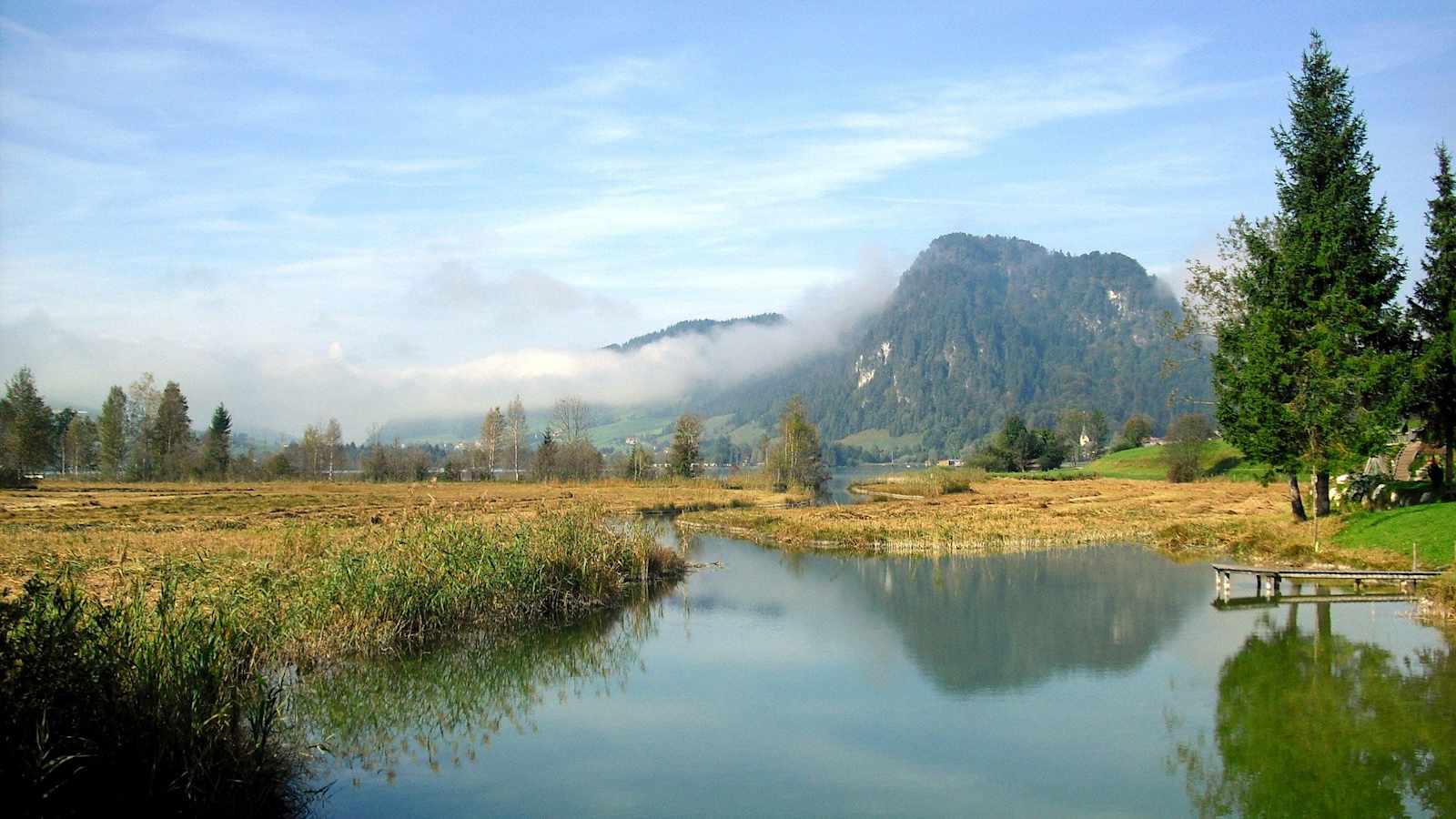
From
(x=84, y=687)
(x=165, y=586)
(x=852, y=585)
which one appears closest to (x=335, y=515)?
(x=852, y=585)

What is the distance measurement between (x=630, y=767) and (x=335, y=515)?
3084cm

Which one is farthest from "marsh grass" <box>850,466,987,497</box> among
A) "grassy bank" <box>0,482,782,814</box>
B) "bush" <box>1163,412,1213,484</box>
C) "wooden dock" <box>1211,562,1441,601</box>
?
"grassy bank" <box>0,482,782,814</box>

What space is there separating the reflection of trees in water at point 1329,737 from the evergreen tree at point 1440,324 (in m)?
15.7

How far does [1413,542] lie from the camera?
25.6 m

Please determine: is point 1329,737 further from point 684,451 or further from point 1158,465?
point 1158,465

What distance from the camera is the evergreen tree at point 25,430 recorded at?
251ft

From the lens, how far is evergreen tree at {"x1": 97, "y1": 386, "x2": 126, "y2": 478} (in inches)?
3388

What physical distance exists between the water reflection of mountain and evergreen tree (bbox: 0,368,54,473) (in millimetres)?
73869

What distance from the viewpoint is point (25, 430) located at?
7775cm

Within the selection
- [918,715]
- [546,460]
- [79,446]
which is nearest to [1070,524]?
[918,715]

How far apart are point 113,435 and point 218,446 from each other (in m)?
10.6

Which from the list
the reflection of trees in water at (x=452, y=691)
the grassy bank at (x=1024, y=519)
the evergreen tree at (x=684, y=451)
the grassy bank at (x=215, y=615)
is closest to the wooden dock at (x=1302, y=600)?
the grassy bank at (x=1024, y=519)

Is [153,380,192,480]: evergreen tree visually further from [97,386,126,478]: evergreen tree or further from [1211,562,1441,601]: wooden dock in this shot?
[1211,562,1441,601]: wooden dock

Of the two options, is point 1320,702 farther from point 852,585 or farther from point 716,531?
point 716,531
